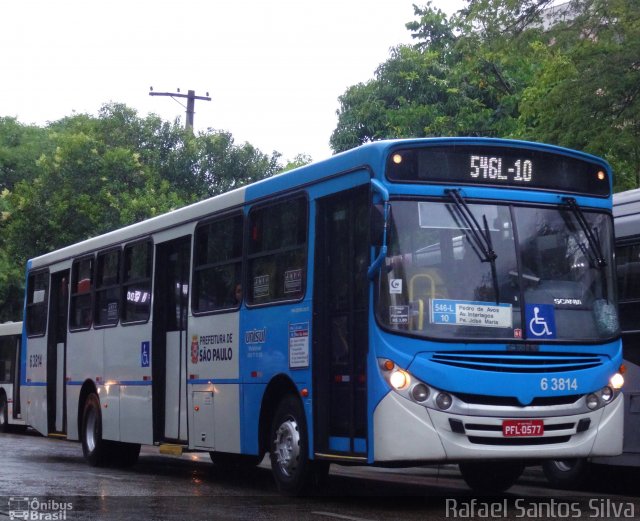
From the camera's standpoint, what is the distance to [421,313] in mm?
9727

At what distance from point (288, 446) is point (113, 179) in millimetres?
26740

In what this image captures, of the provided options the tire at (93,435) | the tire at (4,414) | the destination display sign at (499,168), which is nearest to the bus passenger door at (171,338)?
the tire at (93,435)

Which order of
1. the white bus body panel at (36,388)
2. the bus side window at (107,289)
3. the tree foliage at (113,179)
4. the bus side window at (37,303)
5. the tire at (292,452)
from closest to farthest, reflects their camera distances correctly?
the tire at (292,452) < the bus side window at (107,289) < the white bus body panel at (36,388) < the bus side window at (37,303) < the tree foliage at (113,179)

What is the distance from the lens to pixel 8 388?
3111cm

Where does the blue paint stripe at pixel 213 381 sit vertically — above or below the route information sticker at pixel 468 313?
below

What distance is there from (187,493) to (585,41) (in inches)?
397

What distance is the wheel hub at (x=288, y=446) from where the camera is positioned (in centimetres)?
1102

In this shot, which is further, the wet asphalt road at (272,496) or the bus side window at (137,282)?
the bus side window at (137,282)

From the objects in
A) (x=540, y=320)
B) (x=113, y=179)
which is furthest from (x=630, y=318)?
(x=113, y=179)

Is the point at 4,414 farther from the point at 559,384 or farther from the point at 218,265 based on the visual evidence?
the point at 559,384

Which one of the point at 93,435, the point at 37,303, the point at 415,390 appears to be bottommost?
the point at 93,435

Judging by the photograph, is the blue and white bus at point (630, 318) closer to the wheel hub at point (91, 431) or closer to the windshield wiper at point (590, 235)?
the windshield wiper at point (590, 235)

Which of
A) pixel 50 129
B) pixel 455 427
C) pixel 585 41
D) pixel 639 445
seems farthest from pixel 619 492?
pixel 50 129

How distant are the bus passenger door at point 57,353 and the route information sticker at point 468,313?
9.69 meters
